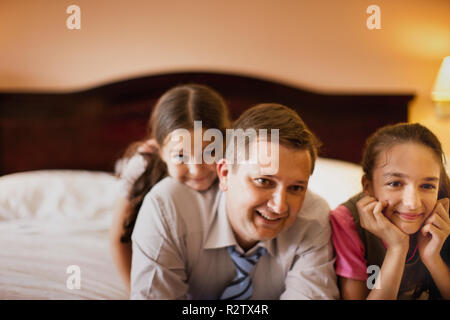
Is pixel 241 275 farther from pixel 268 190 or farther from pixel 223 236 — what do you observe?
pixel 268 190

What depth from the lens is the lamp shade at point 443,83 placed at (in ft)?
2.01

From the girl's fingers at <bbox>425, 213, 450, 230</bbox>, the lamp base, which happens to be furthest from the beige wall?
the girl's fingers at <bbox>425, 213, 450, 230</bbox>

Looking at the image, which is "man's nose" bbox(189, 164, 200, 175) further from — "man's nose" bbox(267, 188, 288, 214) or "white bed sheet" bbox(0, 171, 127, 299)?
"white bed sheet" bbox(0, 171, 127, 299)

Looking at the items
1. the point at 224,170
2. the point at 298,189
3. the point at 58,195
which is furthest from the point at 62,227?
the point at 298,189

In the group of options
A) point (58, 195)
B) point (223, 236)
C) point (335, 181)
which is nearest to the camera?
point (223, 236)

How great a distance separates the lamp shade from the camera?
2.01 feet

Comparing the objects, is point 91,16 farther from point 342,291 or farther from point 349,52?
point 342,291

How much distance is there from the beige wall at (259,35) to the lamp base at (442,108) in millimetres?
11

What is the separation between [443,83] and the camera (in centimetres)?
63

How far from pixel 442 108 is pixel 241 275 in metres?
0.44

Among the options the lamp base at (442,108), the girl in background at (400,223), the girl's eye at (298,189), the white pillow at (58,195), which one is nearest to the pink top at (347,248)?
the girl in background at (400,223)

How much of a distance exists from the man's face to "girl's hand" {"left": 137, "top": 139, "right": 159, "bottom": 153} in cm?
29
